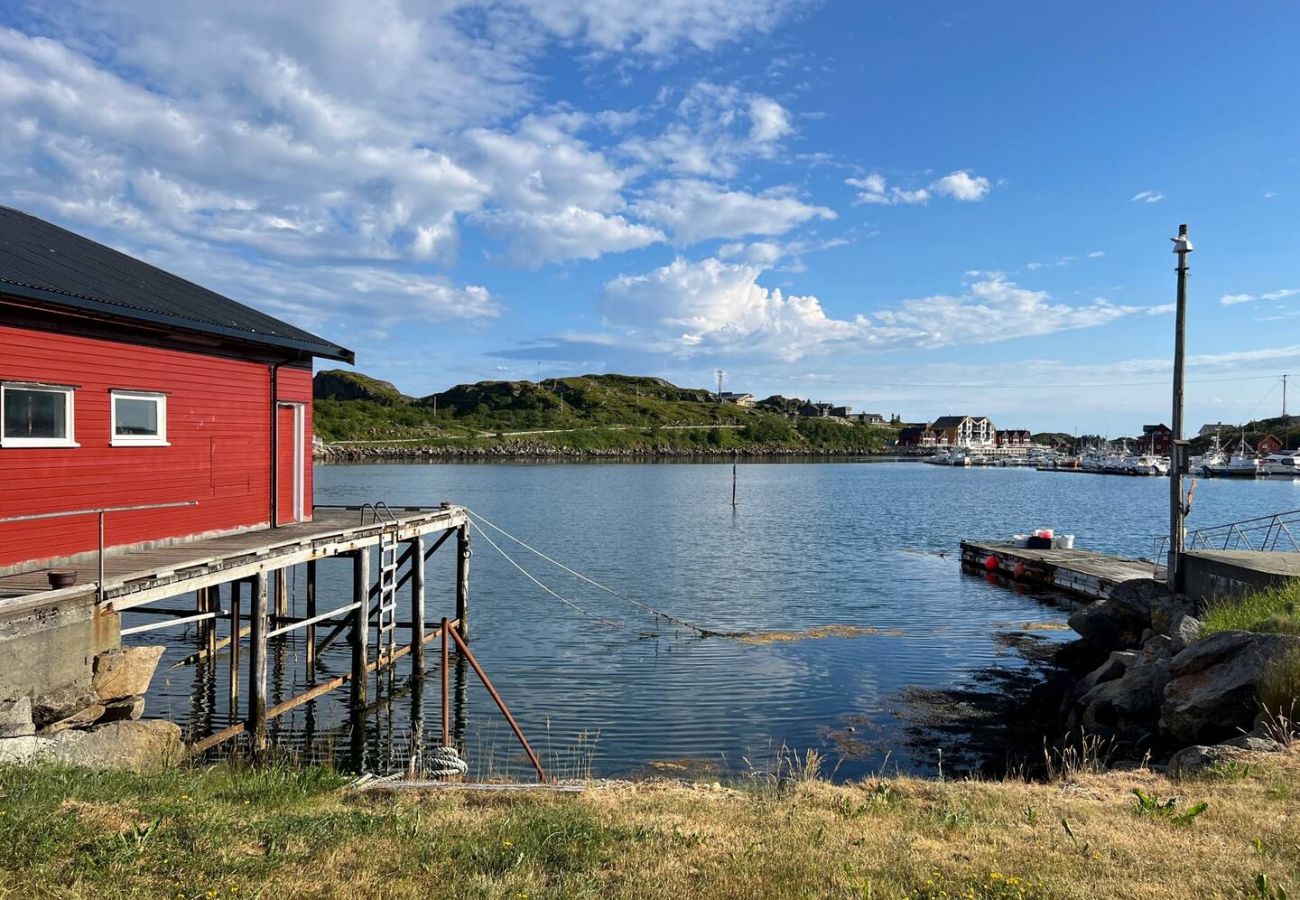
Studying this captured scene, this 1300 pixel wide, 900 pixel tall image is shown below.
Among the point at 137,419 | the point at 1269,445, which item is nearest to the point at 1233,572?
the point at 137,419

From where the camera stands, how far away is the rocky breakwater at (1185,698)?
39.1 feet

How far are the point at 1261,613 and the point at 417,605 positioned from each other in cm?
1702

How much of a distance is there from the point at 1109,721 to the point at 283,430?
17.0m

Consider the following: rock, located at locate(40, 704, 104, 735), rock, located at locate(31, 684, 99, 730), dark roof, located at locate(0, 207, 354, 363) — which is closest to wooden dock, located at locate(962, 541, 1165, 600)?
dark roof, located at locate(0, 207, 354, 363)

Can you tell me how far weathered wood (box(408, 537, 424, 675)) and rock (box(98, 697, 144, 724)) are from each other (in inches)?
364

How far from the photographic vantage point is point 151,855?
6.56m

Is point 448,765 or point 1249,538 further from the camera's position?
point 1249,538

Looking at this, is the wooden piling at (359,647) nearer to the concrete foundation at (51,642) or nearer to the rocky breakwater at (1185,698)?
the concrete foundation at (51,642)

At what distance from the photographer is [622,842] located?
7520mm

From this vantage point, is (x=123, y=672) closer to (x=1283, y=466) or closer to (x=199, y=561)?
(x=199, y=561)

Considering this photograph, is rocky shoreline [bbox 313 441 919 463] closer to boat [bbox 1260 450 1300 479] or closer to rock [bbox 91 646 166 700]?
boat [bbox 1260 450 1300 479]

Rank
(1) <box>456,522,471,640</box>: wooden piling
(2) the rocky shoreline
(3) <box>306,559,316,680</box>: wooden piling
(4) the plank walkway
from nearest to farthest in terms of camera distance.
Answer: (4) the plank walkway
(3) <box>306,559,316,680</box>: wooden piling
(1) <box>456,522,471,640</box>: wooden piling
(2) the rocky shoreline

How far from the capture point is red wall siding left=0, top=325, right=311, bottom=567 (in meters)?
13.2

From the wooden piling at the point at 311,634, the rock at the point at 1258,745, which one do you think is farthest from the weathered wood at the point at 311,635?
the rock at the point at 1258,745
